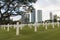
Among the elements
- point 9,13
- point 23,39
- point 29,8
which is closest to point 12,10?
point 9,13

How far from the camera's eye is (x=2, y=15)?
4950 centimetres

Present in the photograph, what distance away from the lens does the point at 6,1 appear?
1919 inches

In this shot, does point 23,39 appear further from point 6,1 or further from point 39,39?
point 6,1

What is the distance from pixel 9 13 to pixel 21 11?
3.10 meters

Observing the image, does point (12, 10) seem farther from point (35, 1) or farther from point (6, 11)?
point (35, 1)

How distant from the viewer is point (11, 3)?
162ft

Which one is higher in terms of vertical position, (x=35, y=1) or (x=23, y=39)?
(x=35, y=1)

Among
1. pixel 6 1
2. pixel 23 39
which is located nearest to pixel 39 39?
pixel 23 39

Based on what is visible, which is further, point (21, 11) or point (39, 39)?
point (21, 11)

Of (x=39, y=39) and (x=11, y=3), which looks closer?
(x=39, y=39)

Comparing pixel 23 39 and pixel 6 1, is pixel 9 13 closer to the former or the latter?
pixel 6 1

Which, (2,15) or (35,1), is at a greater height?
Result: (35,1)

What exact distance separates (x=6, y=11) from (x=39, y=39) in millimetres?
36947

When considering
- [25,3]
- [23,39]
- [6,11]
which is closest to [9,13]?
[6,11]
